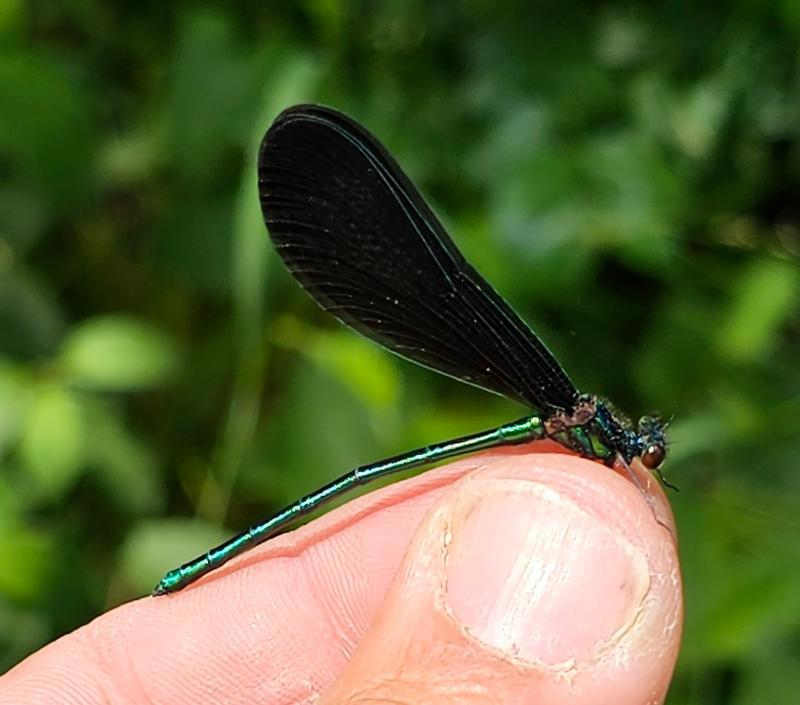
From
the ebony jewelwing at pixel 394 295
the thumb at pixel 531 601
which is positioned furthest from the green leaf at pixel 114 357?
the thumb at pixel 531 601

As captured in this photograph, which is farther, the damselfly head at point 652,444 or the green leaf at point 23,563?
the green leaf at point 23,563

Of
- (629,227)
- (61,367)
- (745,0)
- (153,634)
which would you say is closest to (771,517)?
(629,227)

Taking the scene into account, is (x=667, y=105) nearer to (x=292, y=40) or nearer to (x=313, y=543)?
(x=292, y=40)

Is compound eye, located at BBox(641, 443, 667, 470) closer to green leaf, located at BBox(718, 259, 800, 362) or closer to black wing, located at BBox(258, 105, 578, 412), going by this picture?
black wing, located at BBox(258, 105, 578, 412)

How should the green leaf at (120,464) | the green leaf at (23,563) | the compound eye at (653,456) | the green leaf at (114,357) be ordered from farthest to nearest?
the green leaf at (120,464) < the green leaf at (114,357) < the green leaf at (23,563) < the compound eye at (653,456)

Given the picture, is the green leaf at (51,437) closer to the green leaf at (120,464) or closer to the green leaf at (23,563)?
the green leaf at (23,563)

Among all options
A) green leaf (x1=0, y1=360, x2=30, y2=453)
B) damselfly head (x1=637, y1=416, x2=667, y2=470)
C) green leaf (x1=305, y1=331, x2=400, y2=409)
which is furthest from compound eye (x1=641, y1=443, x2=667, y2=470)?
green leaf (x1=0, y1=360, x2=30, y2=453)
